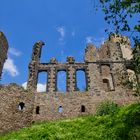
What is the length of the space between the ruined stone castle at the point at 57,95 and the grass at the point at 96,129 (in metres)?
8.33

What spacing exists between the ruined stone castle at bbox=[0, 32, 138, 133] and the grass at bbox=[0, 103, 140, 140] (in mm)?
8329

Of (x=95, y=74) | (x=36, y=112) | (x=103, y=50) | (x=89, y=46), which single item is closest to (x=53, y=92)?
(x=36, y=112)

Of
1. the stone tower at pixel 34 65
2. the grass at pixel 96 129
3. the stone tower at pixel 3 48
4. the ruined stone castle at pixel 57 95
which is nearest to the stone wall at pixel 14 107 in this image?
A: the ruined stone castle at pixel 57 95

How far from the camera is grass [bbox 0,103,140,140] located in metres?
17.5

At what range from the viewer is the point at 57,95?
33.0m

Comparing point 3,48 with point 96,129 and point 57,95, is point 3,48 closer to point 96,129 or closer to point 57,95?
point 57,95

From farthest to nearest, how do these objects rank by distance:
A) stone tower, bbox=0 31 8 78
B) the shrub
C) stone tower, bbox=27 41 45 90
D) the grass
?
stone tower, bbox=0 31 8 78 < stone tower, bbox=27 41 45 90 < the shrub < the grass

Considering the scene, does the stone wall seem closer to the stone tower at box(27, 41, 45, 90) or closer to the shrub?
the stone tower at box(27, 41, 45, 90)

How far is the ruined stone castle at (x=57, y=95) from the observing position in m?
31.1

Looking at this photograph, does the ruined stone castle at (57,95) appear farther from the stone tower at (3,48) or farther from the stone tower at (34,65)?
the stone tower at (3,48)

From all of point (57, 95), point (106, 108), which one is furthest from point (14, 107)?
point (106, 108)

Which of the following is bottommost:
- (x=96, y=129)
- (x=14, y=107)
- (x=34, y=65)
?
(x=96, y=129)

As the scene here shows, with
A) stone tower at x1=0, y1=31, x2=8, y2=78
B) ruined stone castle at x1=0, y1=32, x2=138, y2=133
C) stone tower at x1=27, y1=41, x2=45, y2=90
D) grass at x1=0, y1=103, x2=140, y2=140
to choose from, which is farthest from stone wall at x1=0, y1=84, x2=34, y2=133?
grass at x1=0, y1=103, x2=140, y2=140

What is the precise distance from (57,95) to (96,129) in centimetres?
1329
